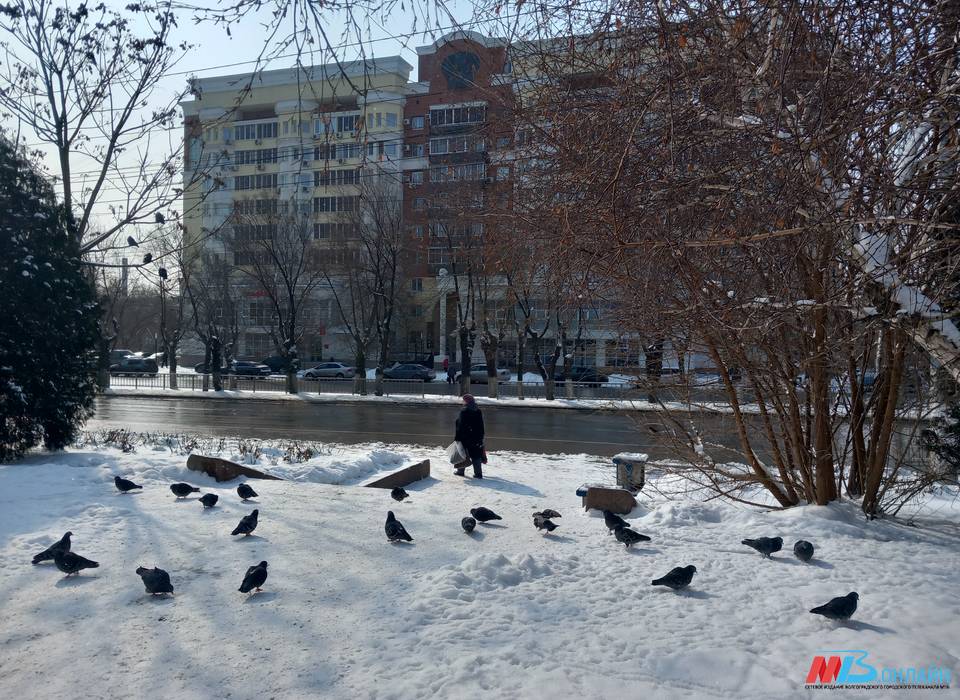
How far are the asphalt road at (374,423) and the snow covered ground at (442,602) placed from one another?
6.74m

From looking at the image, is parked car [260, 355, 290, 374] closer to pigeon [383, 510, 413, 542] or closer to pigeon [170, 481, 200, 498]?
pigeon [170, 481, 200, 498]

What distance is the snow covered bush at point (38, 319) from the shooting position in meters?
11.0

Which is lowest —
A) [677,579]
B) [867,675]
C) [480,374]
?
[480,374]

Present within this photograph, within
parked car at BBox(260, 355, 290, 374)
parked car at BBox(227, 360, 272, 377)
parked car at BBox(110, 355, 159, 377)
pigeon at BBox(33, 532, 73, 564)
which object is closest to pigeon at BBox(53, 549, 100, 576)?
pigeon at BBox(33, 532, 73, 564)

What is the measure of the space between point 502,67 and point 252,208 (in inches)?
1055

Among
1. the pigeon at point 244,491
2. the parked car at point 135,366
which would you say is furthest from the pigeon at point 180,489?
the parked car at point 135,366

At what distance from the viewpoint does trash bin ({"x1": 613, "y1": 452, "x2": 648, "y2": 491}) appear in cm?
1002

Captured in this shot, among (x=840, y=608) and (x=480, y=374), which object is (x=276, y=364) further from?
(x=840, y=608)

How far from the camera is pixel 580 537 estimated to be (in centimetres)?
736

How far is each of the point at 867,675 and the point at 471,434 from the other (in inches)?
297

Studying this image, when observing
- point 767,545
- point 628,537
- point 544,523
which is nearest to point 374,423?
point 544,523

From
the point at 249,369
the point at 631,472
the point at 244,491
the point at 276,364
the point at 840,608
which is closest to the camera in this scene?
the point at 840,608

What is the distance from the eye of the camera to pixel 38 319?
37.2 feet

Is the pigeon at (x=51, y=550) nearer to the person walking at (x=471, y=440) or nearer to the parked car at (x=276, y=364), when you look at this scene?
the person walking at (x=471, y=440)
